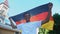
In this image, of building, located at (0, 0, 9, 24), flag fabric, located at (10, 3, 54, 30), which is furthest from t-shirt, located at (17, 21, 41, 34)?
building, located at (0, 0, 9, 24)

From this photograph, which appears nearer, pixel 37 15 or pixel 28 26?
pixel 28 26

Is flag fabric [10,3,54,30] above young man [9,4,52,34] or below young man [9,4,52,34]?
above

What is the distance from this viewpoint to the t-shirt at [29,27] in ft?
25.4

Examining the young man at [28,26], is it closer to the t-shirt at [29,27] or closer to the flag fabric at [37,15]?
the t-shirt at [29,27]

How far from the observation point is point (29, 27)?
7793 millimetres

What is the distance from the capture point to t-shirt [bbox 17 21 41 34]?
7.74 meters

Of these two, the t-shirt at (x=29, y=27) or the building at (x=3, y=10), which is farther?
the t-shirt at (x=29, y=27)

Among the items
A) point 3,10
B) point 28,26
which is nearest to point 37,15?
point 28,26

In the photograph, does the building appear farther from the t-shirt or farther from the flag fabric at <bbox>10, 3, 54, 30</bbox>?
the t-shirt

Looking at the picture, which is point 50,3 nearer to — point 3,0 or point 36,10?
point 36,10

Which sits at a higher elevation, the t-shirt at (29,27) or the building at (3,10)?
the building at (3,10)

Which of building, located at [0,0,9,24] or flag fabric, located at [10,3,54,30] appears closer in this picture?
building, located at [0,0,9,24]

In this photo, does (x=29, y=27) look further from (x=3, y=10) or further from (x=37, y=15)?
(x=3, y=10)

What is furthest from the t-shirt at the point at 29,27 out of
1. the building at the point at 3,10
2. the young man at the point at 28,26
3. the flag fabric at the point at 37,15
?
the building at the point at 3,10
